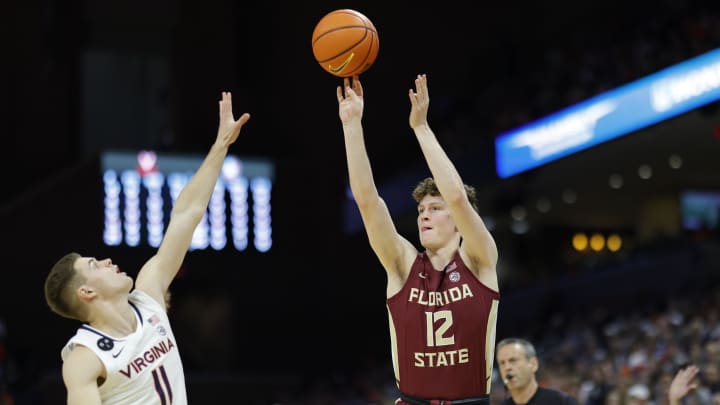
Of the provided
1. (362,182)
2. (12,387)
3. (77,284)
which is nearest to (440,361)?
(362,182)

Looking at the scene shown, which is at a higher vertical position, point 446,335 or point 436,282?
point 436,282

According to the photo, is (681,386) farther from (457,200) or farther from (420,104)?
(420,104)

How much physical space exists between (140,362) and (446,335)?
1.30 m

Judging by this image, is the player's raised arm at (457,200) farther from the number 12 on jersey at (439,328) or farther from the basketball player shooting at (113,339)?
the basketball player shooting at (113,339)

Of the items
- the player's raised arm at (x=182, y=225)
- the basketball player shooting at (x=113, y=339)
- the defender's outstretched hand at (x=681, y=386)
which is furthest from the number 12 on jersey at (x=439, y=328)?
the defender's outstretched hand at (x=681, y=386)

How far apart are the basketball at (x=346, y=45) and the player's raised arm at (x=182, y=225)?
63cm

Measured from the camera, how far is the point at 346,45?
5.62m

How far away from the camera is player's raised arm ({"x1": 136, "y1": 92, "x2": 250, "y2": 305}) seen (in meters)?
5.07

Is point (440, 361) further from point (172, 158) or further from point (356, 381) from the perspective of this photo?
point (356, 381)

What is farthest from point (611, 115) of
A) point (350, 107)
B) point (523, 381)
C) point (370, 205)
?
point (370, 205)

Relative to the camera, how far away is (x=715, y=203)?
20.1m

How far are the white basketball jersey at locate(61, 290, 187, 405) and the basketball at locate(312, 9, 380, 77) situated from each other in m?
1.64

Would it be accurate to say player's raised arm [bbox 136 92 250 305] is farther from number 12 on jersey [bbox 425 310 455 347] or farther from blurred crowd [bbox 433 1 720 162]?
blurred crowd [bbox 433 1 720 162]

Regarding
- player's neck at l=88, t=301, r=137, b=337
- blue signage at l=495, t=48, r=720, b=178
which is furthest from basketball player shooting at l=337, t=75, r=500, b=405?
blue signage at l=495, t=48, r=720, b=178
